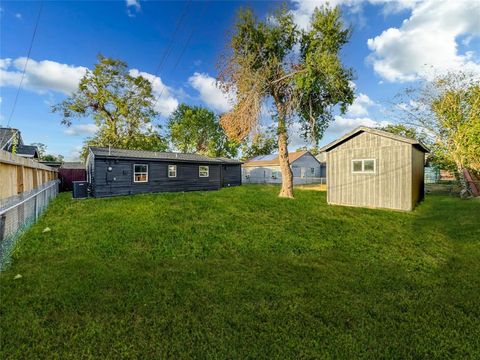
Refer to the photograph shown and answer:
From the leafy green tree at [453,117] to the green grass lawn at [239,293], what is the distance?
12014 millimetres

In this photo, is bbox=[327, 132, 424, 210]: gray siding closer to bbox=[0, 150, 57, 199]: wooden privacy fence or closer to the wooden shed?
the wooden shed

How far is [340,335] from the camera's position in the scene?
2723mm

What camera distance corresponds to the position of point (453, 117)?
16422mm

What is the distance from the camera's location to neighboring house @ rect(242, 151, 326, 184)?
31.3 metres

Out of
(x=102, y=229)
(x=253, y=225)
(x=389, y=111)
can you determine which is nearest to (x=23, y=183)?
(x=102, y=229)

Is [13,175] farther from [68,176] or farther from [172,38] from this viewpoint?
[68,176]

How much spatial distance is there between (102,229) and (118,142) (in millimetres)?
23045

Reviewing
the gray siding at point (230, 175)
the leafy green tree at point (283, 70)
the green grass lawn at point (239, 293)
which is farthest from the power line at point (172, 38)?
the gray siding at point (230, 175)

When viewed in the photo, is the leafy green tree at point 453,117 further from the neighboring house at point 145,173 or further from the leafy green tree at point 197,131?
the leafy green tree at point 197,131

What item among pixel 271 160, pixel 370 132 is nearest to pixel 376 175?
pixel 370 132

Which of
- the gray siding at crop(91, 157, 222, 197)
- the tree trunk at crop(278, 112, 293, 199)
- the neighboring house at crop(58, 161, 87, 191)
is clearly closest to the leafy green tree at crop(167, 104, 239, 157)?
the neighboring house at crop(58, 161, 87, 191)

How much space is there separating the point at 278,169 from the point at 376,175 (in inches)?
789

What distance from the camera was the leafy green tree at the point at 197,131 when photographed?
1683 inches

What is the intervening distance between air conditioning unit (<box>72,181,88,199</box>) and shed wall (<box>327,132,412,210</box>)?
47.8 ft
